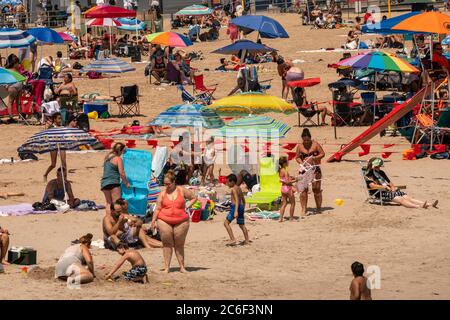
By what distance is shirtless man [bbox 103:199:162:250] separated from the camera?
17.0 m

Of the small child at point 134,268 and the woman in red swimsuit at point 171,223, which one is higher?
the woman in red swimsuit at point 171,223

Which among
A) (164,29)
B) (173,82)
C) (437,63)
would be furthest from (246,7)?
(437,63)

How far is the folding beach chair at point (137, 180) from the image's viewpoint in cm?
1862

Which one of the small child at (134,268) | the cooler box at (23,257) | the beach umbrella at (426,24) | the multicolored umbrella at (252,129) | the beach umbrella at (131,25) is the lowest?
the beach umbrella at (131,25)

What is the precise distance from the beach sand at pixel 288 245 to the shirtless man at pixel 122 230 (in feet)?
0.82

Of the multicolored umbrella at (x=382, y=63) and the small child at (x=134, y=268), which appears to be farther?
the multicolored umbrella at (x=382, y=63)

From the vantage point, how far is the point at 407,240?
1766 cm

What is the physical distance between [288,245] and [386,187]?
2.77 meters

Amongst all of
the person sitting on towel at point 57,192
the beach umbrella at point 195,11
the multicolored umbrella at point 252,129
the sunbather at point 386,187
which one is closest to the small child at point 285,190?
the sunbather at point 386,187

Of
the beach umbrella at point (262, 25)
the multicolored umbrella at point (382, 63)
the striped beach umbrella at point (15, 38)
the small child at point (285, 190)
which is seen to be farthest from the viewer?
the striped beach umbrella at point (15, 38)

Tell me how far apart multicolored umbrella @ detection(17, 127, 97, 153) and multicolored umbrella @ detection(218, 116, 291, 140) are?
2884mm

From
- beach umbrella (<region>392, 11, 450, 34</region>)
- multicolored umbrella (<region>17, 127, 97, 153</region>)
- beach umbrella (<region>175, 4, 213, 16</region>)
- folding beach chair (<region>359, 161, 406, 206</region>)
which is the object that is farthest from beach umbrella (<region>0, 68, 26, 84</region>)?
beach umbrella (<region>175, 4, 213, 16</region>)

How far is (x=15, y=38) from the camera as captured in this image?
32.3m

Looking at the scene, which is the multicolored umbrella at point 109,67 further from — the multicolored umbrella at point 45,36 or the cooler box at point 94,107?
the multicolored umbrella at point 45,36
